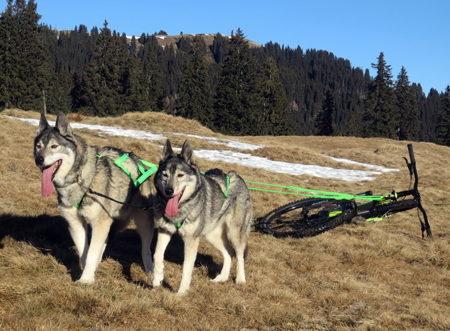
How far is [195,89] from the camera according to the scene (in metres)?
56.2

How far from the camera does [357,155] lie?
26875mm

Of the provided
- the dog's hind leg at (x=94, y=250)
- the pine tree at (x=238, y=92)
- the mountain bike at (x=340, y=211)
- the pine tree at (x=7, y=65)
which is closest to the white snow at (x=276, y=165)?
the mountain bike at (x=340, y=211)

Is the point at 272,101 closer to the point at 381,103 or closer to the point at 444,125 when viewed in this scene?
the point at 381,103

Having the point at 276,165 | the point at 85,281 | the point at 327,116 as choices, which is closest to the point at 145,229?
the point at 85,281

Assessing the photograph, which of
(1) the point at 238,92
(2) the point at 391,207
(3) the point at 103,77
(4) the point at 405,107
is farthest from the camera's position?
(4) the point at 405,107

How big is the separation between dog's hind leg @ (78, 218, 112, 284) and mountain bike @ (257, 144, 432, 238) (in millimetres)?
4381

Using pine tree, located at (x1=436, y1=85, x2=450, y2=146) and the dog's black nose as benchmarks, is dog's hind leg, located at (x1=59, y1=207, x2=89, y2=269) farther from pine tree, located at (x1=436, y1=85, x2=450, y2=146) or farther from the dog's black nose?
pine tree, located at (x1=436, y1=85, x2=450, y2=146)

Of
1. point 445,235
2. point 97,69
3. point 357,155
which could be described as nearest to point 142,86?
point 97,69

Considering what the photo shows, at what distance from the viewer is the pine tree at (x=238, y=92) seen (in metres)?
55.1

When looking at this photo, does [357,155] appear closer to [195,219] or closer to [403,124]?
[195,219]

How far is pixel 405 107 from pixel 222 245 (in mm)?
79709

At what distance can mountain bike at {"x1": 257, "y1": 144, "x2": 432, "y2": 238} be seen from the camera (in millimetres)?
8055

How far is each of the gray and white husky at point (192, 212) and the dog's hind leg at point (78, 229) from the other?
102 cm

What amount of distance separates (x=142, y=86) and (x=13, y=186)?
6423 centimetres
